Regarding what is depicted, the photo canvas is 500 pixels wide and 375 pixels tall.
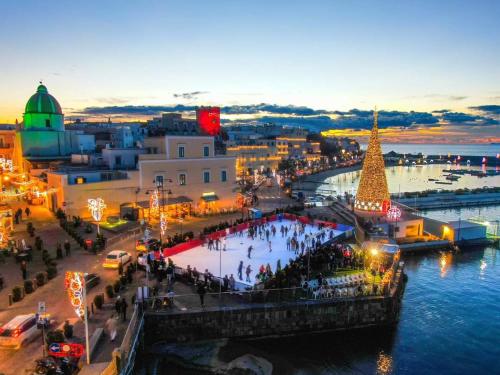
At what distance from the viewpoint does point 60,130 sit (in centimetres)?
5209

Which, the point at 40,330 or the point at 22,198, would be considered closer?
the point at 40,330

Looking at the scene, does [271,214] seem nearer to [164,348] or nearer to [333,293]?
[333,293]

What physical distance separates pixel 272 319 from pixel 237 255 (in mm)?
7783

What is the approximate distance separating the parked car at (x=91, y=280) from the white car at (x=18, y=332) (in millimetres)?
4211

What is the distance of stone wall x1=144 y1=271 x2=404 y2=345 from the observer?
57.6 ft

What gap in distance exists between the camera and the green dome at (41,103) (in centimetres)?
5122

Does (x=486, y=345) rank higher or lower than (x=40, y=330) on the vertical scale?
lower

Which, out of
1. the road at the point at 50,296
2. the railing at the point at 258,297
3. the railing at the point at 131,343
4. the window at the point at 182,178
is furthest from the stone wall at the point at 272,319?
the window at the point at 182,178

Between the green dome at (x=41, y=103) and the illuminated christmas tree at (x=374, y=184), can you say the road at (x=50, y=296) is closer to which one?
the illuminated christmas tree at (x=374, y=184)

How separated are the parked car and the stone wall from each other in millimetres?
3697

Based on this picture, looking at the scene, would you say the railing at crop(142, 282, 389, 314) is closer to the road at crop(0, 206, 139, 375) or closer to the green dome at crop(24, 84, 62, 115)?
the road at crop(0, 206, 139, 375)

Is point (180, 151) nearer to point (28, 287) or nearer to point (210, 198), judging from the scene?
point (210, 198)

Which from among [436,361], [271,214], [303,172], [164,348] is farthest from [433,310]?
[303,172]

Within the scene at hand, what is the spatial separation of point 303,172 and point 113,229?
7965cm
